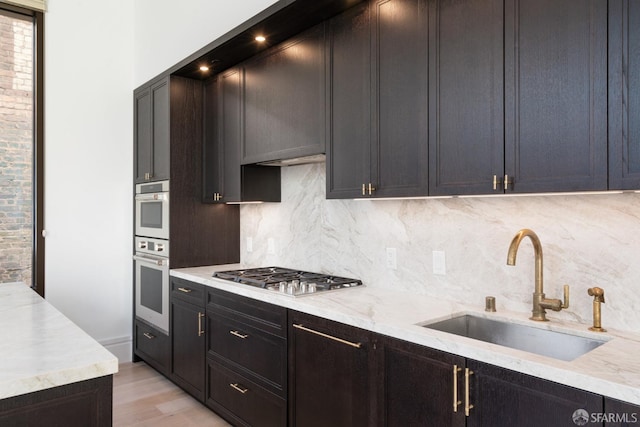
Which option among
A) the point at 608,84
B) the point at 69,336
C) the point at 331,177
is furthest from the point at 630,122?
the point at 69,336

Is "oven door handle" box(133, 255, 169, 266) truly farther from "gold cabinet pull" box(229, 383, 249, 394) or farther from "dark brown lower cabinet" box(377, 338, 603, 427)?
"dark brown lower cabinet" box(377, 338, 603, 427)

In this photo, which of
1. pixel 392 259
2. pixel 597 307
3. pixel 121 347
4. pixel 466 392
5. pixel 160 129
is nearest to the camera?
pixel 466 392

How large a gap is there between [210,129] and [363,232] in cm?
167

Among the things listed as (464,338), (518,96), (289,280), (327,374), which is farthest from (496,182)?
(289,280)

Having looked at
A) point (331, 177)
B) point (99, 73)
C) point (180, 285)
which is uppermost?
point (99, 73)

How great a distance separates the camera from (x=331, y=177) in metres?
2.46

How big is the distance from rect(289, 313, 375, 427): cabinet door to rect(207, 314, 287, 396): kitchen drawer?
110 mm

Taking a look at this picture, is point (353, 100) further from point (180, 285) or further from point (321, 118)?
point (180, 285)

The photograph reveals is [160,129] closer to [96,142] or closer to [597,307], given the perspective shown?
[96,142]

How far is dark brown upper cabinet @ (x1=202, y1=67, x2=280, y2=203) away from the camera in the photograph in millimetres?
3266

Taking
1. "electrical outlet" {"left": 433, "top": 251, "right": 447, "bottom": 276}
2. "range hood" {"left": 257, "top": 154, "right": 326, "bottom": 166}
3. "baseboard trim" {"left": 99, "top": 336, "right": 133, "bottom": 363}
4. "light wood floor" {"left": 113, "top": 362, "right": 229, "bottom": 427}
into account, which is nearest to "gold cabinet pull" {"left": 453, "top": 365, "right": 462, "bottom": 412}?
"electrical outlet" {"left": 433, "top": 251, "right": 447, "bottom": 276}

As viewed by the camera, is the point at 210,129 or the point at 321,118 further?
the point at 210,129

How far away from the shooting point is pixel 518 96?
1659 millimetres

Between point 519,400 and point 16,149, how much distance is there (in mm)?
4157
